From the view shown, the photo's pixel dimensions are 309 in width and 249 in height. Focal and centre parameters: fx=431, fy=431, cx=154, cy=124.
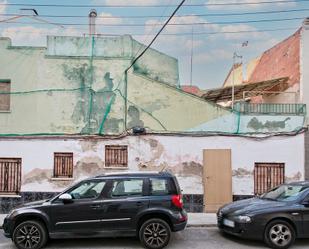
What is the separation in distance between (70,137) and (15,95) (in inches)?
95.1

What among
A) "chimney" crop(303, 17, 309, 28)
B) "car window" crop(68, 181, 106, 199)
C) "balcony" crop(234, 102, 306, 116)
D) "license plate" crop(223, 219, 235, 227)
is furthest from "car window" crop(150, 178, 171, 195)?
"chimney" crop(303, 17, 309, 28)

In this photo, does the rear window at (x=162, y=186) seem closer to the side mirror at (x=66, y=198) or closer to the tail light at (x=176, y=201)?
the tail light at (x=176, y=201)

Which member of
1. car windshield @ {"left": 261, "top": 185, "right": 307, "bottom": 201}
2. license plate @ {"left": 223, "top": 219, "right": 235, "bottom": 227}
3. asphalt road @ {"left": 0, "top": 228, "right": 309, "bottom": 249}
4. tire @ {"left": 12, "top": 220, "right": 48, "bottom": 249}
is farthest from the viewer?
car windshield @ {"left": 261, "top": 185, "right": 307, "bottom": 201}

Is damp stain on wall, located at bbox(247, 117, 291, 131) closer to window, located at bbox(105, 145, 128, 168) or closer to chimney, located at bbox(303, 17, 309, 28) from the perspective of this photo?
chimney, located at bbox(303, 17, 309, 28)

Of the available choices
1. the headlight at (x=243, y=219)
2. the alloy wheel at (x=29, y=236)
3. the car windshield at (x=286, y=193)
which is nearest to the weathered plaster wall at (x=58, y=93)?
the alloy wheel at (x=29, y=236)

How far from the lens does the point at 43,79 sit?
585 inches

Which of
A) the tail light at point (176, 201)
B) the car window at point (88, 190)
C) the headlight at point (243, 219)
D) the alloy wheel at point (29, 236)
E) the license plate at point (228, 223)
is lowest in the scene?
the alloy wheel at point (29, 236)

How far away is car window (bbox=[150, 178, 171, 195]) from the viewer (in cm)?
963

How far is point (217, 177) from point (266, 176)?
5.50ft

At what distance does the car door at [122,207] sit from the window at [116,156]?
498cm

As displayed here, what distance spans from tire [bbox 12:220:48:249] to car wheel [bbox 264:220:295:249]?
4.93 metres

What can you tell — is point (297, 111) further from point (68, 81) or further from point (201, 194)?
point (68, 81)

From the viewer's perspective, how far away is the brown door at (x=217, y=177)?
47.6 feet

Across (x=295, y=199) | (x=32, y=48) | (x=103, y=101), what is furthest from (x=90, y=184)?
(x=32, y=48)
